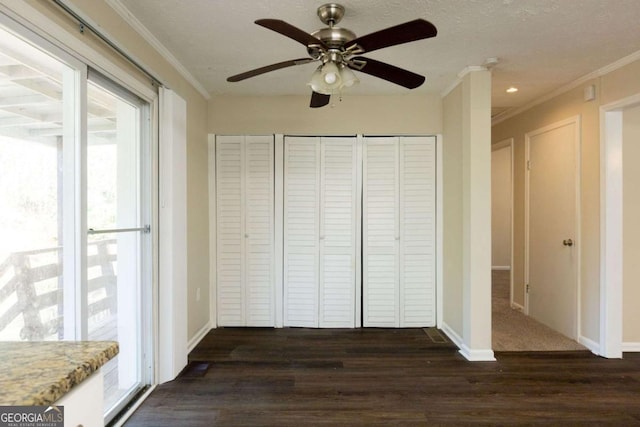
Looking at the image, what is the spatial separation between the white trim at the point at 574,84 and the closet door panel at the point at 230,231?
10.8 feet

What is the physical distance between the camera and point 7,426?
0.59 metres

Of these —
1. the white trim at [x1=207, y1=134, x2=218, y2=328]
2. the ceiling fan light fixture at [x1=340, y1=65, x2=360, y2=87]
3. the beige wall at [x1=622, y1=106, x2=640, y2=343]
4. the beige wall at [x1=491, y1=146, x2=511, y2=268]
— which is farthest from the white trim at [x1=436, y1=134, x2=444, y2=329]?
the beige wall at [x1=491, y1=146, x2=511, y2=268]

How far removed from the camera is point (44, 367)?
697mm

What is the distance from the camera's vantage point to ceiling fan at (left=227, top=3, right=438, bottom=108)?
1.51m

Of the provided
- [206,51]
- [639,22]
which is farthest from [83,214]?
[639,22]

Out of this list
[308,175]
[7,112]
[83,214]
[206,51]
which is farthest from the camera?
[308,175]

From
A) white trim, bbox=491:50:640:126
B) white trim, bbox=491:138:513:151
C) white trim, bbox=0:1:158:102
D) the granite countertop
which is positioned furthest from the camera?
white trim, bbox=491:138:513:151

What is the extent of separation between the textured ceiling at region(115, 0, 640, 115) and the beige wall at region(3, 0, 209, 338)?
14cm

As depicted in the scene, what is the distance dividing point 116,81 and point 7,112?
72 centimetres

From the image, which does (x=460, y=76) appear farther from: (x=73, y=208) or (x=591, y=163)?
(x=73, y=208)

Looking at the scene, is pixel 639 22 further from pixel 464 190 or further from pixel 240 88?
pixel 240 88

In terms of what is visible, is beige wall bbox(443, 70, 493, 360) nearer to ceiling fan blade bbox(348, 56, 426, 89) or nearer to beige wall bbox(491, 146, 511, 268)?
ceiling fan blade bbox(348, 56, 426, 89)

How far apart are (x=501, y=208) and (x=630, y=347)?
4.37 m

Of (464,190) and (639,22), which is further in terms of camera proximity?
(464,190)
